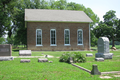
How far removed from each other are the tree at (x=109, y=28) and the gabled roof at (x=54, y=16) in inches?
478

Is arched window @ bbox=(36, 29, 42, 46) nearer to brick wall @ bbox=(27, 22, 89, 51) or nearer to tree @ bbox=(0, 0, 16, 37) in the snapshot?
brick wall @ bbox=(27, 22, 89, 51)

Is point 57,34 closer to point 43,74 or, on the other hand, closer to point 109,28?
point 109,28

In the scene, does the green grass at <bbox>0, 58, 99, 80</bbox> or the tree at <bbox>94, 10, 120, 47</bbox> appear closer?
the green grass at <bbox>0, 58, 99, 80</bbox>

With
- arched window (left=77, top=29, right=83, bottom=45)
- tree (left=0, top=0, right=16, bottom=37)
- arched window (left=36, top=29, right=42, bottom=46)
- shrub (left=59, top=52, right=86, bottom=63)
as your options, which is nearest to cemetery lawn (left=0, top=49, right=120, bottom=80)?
shrub (left=59, top=52, right=86, bottom=63)

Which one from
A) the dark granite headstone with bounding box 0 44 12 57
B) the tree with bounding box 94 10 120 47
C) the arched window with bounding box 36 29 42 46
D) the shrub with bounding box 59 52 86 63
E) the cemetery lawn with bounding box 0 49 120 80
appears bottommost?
the cemetery lawn with bounding box 0 49 120 80

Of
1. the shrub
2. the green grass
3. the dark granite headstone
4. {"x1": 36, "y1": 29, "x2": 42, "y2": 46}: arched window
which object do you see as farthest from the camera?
{"x1": 36, "y1": 29, "x2": 42, "y2": 46}: arched window

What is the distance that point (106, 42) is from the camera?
1661 centimetres

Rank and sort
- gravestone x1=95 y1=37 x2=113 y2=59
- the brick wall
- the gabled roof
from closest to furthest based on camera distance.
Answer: gravestone x1=95 y1=37 x2=113 y2=59 < the brick wall < the gabled roof

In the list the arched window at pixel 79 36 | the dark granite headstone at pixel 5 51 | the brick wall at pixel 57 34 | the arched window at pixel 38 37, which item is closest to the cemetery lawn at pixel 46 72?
the dark granite headstone at pixel 5 51

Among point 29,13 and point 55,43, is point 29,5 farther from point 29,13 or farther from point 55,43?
point 55,43

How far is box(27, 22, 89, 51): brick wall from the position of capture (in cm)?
2955

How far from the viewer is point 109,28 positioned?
143 ft

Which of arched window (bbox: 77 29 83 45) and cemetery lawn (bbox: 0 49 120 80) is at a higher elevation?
arched window (bbox: 77 29 83 45)

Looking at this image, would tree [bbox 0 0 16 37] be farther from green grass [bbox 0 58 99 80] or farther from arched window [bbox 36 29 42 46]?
green grass [bbox 0 58 99 80]
